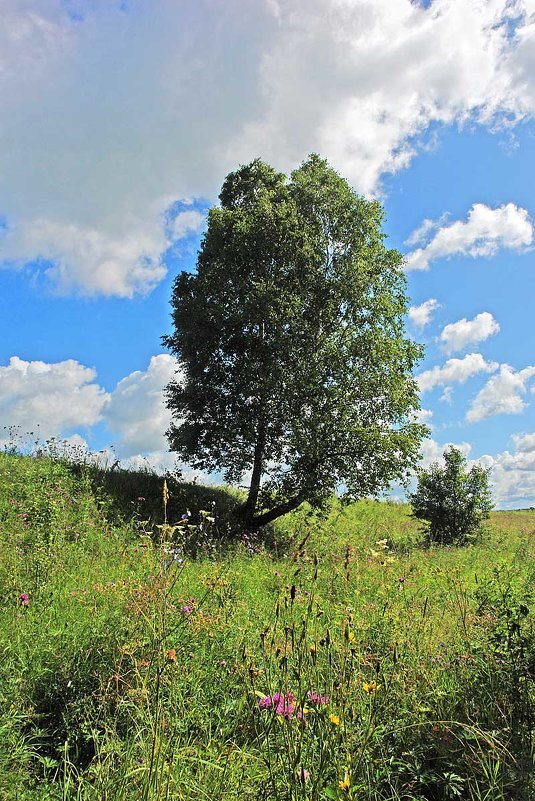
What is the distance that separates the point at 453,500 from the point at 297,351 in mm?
10051

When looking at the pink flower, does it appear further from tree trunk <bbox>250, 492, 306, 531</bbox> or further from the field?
tree trunk <bbox>250, 492, 306, 531</bbox>

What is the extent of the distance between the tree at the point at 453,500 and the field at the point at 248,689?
12.9 meters

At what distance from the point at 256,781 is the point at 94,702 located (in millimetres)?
1930

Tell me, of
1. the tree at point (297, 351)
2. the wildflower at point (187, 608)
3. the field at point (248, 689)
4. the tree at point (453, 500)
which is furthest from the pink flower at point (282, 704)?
the tree at point (453, 500)

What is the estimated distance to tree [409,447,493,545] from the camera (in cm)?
2166

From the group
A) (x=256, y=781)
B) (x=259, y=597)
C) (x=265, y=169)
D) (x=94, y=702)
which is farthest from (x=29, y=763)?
(x=265, y=169)

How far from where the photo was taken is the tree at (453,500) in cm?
2166

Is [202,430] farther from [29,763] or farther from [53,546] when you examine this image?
[29,763]

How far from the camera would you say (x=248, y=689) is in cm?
393

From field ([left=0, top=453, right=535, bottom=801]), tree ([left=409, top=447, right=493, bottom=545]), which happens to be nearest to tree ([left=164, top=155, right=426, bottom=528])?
tree ([left=409, top=447, right=493, bottom=545])

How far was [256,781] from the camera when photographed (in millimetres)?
3512

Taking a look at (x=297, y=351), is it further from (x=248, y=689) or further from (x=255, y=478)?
(x=248, y=689)

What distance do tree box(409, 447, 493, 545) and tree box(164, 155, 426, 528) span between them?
4574mm

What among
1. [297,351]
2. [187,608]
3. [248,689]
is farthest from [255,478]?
[248,689]
